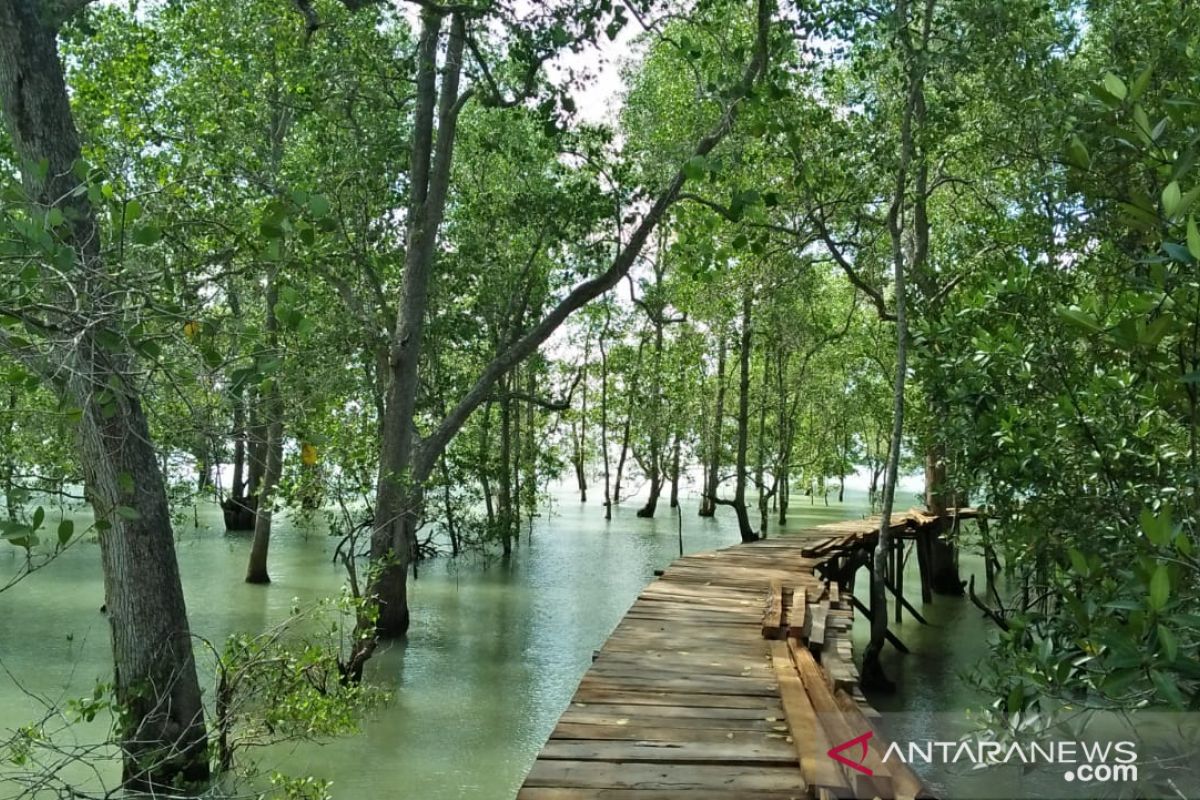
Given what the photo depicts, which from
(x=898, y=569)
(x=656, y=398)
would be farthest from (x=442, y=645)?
(x=656, y=398)

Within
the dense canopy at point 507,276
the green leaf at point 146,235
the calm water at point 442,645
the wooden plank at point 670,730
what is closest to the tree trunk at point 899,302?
the dense canopy at point 507,276

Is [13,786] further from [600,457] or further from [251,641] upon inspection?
[600,457]

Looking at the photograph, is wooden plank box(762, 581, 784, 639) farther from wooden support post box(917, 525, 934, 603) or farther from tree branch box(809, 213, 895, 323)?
wooden support post box(917, 525, 934, 603)

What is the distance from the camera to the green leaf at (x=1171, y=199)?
75.1 inches

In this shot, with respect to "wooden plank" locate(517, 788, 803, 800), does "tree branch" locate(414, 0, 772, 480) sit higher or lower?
higher

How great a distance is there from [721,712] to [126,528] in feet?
11.6

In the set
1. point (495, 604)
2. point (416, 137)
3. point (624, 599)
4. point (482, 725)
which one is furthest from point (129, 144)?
point (624, 599)

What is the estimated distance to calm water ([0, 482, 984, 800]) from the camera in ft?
23.4

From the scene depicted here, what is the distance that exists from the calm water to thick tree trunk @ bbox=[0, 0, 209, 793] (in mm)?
514

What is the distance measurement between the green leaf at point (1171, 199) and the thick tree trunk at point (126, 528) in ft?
14.4

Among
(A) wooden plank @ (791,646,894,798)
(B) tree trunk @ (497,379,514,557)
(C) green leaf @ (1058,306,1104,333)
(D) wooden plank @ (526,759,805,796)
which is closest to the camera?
(C) green leaf @ (1058,306,1104,333)

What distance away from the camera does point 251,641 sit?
6191mm

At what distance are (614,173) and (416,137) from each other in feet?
7.20

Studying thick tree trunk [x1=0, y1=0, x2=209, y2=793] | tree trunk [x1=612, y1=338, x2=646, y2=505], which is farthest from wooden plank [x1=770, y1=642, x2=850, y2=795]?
tree trunk [x1=612, y1=338, x2=646, y2=505]
